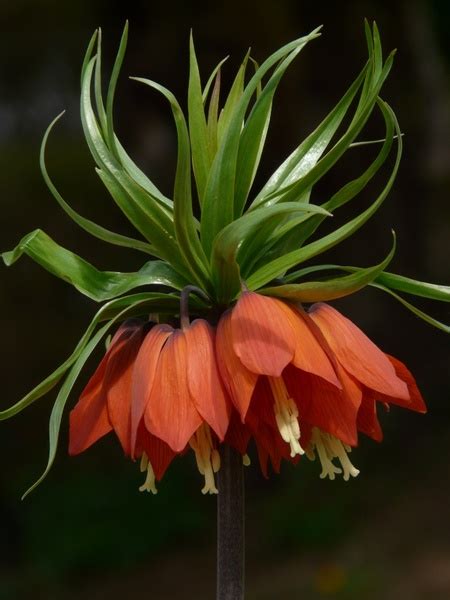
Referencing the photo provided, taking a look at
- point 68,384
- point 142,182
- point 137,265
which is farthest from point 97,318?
point 137,265

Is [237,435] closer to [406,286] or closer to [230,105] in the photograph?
[406,286]

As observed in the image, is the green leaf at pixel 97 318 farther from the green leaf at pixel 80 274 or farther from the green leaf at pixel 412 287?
the green leaf at pixel 412 287

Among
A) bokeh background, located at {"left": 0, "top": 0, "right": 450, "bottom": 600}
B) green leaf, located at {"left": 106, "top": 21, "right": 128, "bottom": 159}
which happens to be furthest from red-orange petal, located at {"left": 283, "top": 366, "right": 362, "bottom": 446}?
bokeh background, located at {"left": 0, "top": 0, "right": 450, "bottom": 600}

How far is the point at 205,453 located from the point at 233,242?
0.56 feet

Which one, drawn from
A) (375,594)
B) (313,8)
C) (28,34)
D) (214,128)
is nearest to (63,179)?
(28,34)

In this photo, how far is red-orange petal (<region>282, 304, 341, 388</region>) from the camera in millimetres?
804

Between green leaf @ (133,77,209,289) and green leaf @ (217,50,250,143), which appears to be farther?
green leaf @ (217,50,250,143)

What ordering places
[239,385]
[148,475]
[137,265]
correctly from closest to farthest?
[239,385] → [148,475] → [137,265]

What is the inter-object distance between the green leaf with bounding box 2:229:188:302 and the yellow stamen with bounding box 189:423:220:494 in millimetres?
115

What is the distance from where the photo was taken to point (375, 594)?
3875 millimetres

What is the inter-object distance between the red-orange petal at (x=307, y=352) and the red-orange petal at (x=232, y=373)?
36 millimetres

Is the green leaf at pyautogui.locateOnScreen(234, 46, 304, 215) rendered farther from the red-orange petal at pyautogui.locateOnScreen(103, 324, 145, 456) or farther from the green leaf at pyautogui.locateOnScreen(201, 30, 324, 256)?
the red-orange petal at pyautogui.locateOnScreen(103, 324, 145, 456)

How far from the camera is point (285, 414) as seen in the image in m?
0.84

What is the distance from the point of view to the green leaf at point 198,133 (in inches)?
35.8
